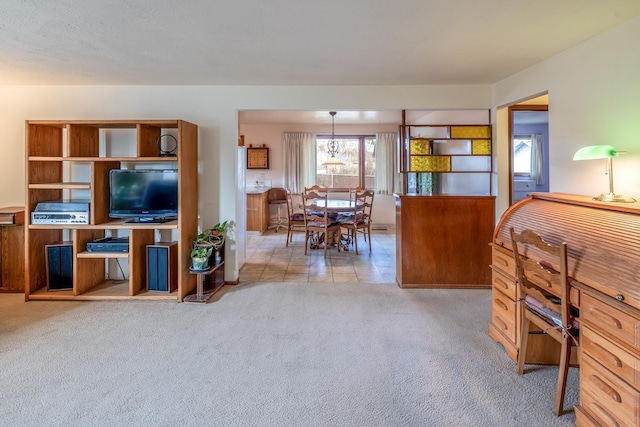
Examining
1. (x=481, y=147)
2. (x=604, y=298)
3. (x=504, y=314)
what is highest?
(x=481, y=147)

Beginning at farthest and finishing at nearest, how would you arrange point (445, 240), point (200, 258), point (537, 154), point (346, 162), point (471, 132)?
point (346, 162) < point (537, 154) < point (471, 132) < point (445, 240) < point (200, 258)

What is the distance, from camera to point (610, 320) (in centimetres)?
147

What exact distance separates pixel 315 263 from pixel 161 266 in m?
2.11

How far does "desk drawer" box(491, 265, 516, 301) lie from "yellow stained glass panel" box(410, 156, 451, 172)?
1.61 m

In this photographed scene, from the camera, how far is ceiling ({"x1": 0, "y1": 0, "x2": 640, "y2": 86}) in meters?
2.03

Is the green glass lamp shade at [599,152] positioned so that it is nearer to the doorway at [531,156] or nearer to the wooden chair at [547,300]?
the wooden chair at [547,300]

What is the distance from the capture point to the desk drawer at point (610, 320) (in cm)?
136

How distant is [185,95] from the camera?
3818 mm

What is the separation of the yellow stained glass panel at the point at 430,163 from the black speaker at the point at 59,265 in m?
3.73

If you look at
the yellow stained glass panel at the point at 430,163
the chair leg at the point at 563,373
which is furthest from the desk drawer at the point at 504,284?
the yellow stained glass panel at the point at 430,163

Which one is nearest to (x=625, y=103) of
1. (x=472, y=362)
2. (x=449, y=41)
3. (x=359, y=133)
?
(x=449, y=41)

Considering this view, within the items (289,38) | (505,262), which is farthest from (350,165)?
(505,262)

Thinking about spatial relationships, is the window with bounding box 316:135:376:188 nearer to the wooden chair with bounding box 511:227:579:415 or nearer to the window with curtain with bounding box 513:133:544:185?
the window with curtain with bounding box 513:133:544:185

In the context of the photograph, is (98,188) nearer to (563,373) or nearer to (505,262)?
(505,262)
